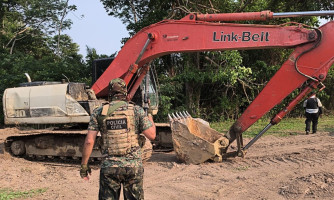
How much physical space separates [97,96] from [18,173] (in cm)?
219

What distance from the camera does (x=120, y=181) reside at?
335cm

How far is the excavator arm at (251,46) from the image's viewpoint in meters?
5.88

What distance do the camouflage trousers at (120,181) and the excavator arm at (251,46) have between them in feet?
11.5

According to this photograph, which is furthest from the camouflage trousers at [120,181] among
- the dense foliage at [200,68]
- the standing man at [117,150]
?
the dense foliage at [200,68]

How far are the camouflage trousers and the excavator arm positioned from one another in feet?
→ 11.5

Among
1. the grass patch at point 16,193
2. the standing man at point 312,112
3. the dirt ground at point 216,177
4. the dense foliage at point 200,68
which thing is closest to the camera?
the dirt ground at point 216,177

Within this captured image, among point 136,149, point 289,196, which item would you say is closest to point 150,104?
point 289,196

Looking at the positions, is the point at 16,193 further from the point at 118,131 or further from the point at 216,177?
the point at 216,177

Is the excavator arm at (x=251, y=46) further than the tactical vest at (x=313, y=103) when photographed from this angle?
No

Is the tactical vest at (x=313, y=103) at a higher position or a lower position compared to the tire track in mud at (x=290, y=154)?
higher

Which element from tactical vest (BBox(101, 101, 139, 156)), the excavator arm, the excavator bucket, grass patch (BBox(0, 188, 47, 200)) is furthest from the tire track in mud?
tactical vest (BBox(101, 101, 139, 156))

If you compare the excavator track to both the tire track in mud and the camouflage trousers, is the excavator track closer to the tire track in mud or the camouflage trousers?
the tire track in mud

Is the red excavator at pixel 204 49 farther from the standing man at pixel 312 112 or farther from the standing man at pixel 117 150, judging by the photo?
the standing man at pixel 312 112

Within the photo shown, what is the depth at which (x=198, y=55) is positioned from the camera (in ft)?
52.0
